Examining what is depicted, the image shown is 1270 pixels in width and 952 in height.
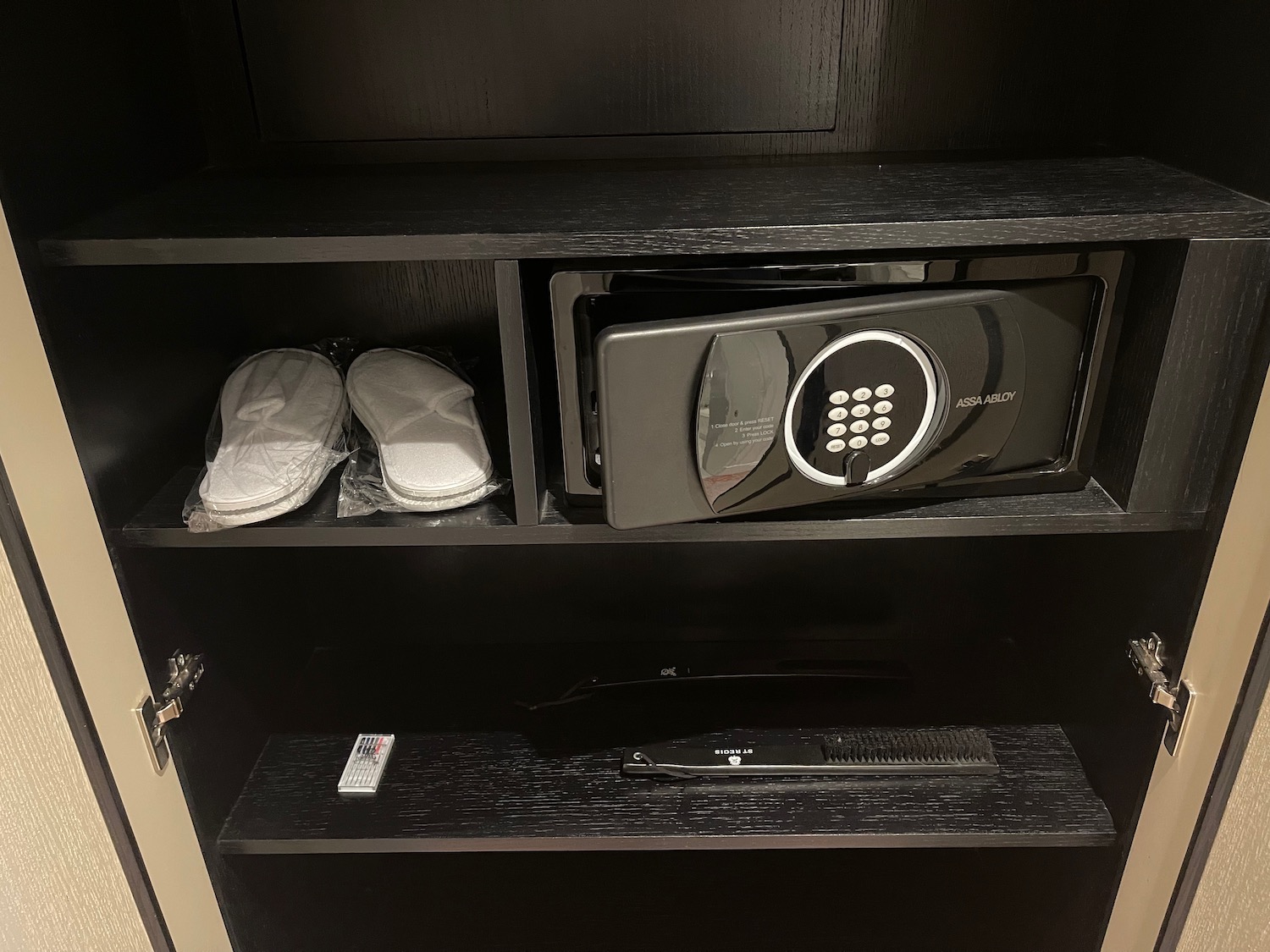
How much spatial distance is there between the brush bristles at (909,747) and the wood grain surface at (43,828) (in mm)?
654

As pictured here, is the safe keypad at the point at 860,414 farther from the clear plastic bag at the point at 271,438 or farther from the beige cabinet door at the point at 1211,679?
the clear plastic bag at the point at 271,438

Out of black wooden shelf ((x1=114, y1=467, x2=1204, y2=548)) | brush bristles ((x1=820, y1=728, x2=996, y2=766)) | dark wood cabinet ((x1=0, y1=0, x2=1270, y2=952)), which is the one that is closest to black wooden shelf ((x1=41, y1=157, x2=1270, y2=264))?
dark wood cabinet ((x1=0, y1=0, x2=1270, y2=952))

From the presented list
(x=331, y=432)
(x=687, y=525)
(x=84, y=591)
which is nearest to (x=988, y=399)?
(x=687, y=525)

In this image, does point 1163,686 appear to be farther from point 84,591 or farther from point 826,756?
point 84,591

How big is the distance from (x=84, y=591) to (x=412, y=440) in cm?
27

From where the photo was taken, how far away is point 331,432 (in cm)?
84

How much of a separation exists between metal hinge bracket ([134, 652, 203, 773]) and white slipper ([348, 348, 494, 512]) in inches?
10.1

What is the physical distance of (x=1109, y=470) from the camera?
78 cm

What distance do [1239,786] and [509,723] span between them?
2.23ft

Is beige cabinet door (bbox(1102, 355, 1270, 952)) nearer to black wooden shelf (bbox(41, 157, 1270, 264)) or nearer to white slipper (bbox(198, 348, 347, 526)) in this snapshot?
black wooden shelf (bbox(41, 157, 1270, 264))

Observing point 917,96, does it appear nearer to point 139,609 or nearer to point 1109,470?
point 1109,470

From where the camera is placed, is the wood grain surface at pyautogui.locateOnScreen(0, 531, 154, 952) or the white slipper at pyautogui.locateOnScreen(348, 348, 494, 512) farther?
the white slipper at pyautogui.locateOnScreen(348, 348, 494, 512)

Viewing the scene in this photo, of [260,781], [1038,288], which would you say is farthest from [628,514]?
[260,781]

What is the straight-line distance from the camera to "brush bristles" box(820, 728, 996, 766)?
38.0 inches
